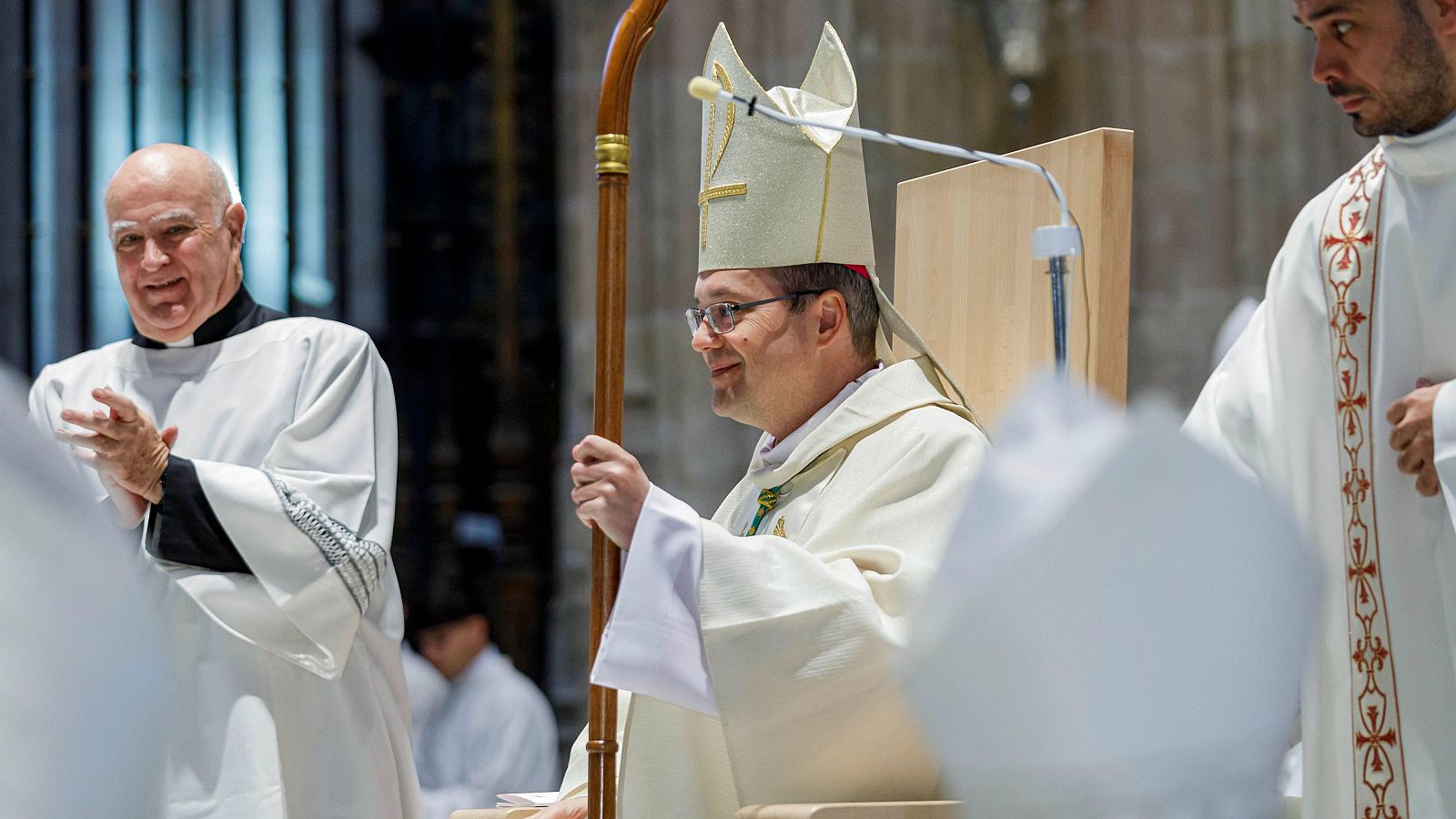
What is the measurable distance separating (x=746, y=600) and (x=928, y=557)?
0.38 m

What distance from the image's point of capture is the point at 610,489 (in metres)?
Result: 3.03

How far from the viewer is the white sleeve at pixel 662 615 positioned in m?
3.00

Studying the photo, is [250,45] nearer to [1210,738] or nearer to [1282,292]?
[1282,292]

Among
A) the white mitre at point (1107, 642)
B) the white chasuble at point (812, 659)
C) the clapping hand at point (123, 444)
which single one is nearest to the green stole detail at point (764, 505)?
the white chasuble at point (812, 659)

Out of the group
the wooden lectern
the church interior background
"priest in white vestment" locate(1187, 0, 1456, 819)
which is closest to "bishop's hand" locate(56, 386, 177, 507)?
the wooden lectern

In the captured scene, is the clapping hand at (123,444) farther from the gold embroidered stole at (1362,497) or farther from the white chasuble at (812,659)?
the gold embroidered stole at (1362,497)

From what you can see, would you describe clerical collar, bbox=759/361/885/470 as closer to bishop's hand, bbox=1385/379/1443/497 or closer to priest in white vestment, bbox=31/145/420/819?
priest in white vestment, bbox=31/145/420/819

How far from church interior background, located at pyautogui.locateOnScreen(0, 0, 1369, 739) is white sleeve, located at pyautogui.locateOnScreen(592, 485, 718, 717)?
174 inches

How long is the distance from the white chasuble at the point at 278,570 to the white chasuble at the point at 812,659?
758mm

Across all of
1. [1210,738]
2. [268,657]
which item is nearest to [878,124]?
[268,657]

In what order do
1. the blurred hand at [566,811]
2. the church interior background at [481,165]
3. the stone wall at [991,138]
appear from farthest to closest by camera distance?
the church interior background at [481,165]
the stone wall at [991,138]
the blurred hand at [566,811]

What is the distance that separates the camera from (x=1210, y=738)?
6.48 ft

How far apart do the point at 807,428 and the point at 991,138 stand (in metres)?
4.30

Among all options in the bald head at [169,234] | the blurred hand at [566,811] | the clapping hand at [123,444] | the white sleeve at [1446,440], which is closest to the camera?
the white sleeve at [1446,440]
